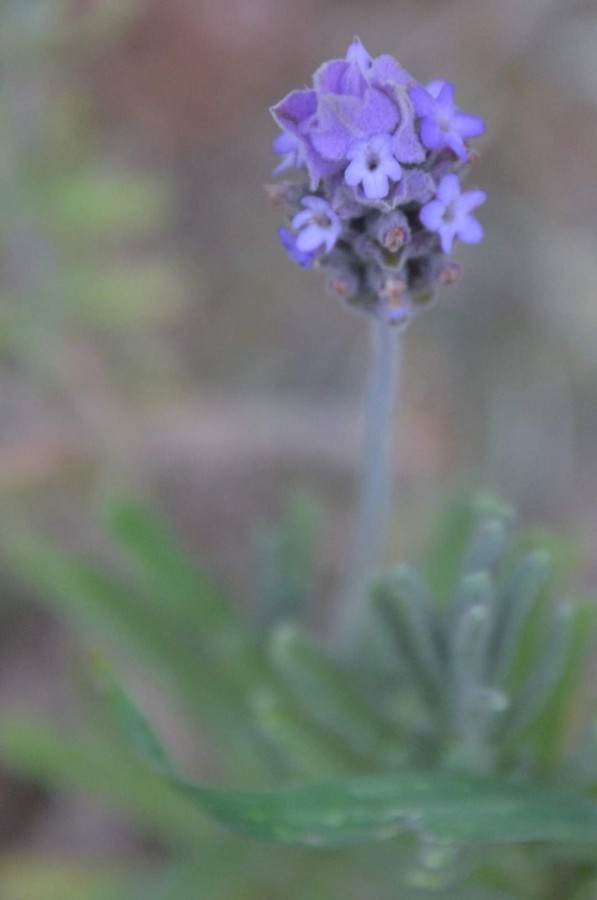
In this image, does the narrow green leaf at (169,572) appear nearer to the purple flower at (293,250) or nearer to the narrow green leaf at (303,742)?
the narrow green leaf at (303,742)

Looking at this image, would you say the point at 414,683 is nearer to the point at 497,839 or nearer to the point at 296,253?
the point at 497,839

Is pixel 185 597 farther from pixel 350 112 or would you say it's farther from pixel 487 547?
pixel 350 112

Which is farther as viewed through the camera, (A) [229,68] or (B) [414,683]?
(A) [229,68]

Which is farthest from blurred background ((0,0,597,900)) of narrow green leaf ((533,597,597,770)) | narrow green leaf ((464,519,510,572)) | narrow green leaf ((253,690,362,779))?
narrow green leaf ((464,519,510,572))

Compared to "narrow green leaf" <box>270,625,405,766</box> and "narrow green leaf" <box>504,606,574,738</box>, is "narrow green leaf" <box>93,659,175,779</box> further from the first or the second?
"narrow green leaf" <box>504,606,574,738</box>

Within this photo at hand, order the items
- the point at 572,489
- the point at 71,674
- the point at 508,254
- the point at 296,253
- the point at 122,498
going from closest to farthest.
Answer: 1. the point at 296,253
2. the point at 122,498
3. the point at 71,674
4. the point at 572,489
5. the point at 508,254

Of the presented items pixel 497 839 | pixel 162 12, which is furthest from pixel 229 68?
pixel 497 839

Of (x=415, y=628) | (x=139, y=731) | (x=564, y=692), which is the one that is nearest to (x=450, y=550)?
(x=564, y=692)
